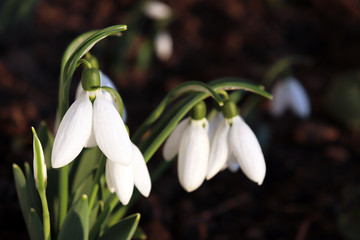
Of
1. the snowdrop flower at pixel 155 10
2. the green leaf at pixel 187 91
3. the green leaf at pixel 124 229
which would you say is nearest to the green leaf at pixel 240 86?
the green leaf at pixel 187 91

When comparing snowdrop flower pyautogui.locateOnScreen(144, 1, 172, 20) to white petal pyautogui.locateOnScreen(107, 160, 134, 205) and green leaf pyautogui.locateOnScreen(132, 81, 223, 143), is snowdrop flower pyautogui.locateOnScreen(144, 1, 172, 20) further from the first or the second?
white petal pyautogui.locateOnScreen(107, 160, 134, 205)

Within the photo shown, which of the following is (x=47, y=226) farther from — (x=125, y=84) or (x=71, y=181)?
(x=125, y=84)

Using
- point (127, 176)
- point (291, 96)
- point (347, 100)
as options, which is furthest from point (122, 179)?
point (347, 100)

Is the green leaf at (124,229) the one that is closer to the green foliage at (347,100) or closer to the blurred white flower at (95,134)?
the blurred white flower at (95,134)

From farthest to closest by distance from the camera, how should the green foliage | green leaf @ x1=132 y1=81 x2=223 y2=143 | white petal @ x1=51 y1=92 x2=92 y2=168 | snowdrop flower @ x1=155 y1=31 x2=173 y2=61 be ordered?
snowdrop flower @ x1=155 y1=31 x2=173 y2=61
the green foliage
green leaf @ x1=132 y1=81 x2=223 y2=143
white petal @ x1=51 y1=92 x2=92 y2=168

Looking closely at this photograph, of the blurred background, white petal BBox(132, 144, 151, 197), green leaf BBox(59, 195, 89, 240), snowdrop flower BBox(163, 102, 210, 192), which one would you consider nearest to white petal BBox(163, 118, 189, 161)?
snowdrop flower BBox(163, 102, 210, 192)

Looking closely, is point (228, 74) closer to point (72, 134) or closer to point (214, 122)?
point (214, 122)

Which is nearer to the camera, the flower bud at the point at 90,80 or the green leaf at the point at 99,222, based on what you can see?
the flower bud at the point at 90,80
